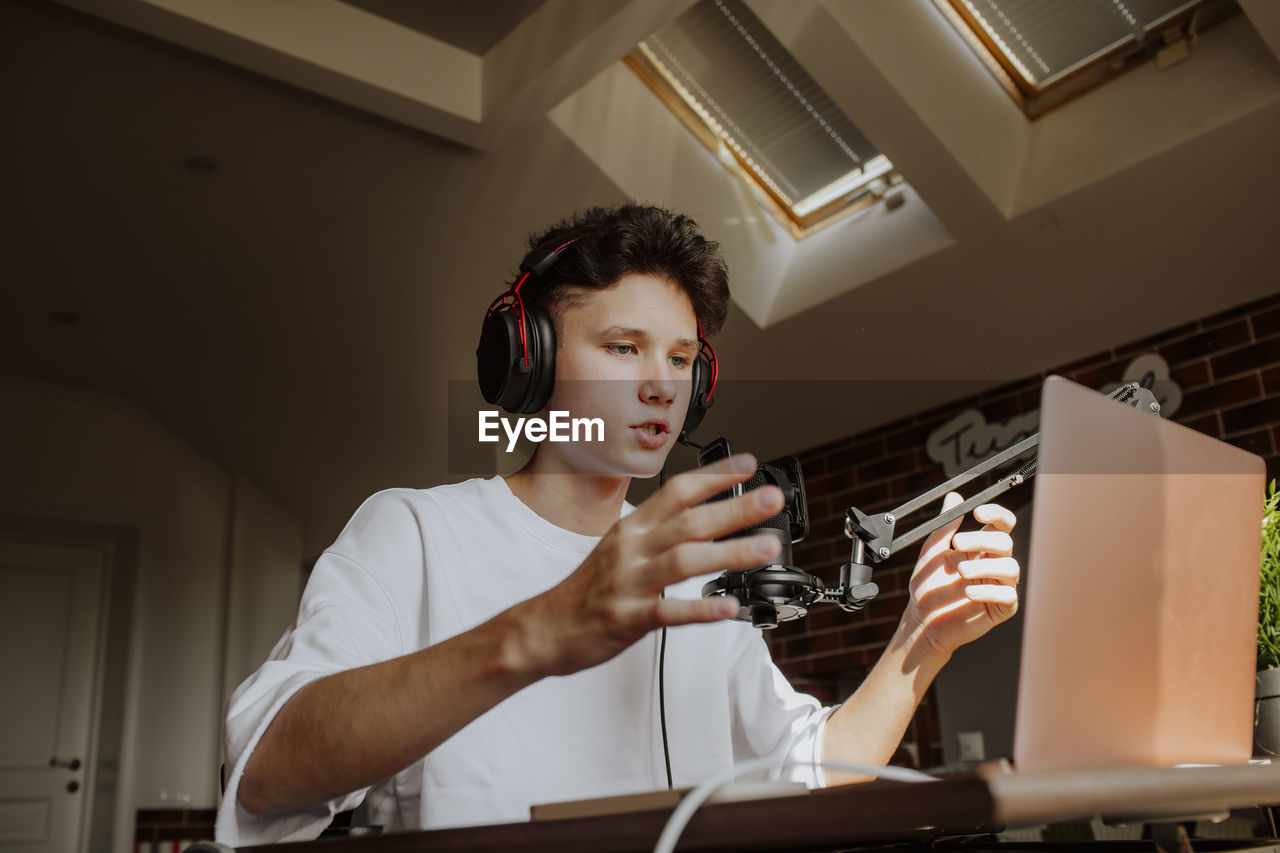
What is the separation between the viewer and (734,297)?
356 cm

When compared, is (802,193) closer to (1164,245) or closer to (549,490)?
(1164,245)

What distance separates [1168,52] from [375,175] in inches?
96.3

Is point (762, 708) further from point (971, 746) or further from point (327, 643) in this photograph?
Answer: point (971, 746)

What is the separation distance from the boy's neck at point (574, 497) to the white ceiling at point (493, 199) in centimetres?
134

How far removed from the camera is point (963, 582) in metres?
0.95

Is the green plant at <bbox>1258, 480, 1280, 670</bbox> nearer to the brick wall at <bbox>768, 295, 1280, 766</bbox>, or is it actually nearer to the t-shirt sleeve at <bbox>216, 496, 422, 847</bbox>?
the t-shirt sleeve at <bbox>216, 496, 422, 847</bbox>

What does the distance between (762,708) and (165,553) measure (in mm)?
5513

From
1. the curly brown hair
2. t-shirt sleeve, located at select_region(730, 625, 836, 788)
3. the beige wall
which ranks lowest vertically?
t-shirt sleeve, located at select_region(730, 625, 836, 788)

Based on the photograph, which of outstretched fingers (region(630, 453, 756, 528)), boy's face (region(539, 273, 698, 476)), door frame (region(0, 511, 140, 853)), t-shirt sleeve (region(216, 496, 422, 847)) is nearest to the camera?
outstretched fingers (region(630, 453, 756, 528))

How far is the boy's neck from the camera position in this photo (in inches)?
48.7

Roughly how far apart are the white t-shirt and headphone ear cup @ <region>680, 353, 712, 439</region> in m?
0.22

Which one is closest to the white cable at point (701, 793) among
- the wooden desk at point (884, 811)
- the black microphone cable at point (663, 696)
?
the wooden desk at point (884, 811)

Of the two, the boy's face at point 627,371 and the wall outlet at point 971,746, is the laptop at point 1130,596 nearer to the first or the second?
the boy's face at point 627,371

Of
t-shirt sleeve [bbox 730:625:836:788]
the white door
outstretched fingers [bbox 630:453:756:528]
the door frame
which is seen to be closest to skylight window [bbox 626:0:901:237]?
t-shirt sleeve [bbox 730:625:836:788]
